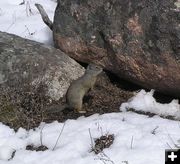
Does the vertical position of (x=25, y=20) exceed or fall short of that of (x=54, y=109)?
it exceeds it

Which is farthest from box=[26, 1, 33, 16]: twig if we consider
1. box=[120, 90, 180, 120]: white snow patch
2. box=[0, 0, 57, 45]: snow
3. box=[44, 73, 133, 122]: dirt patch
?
box=[120, 90, 180, 120]: white snow patch

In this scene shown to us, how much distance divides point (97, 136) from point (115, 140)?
0.82 ft

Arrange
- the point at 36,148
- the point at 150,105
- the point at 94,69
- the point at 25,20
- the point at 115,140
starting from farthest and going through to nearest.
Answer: the point at 25,20 → the point at 94,69 → the point at 150,105 → the point at 36,148 → the point at 115,140

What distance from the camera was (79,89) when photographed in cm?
686

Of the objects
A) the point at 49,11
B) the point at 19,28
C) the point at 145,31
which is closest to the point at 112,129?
the point at 145,31

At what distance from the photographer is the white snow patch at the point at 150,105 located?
6.61m

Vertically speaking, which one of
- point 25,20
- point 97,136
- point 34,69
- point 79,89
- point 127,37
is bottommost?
point 97,136

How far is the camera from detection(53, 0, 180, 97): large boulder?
20.8 ft

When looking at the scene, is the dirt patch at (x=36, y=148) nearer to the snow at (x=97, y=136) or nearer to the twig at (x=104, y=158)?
the snow at (x=97, y=136)

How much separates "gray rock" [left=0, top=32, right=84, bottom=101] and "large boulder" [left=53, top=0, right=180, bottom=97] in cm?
28

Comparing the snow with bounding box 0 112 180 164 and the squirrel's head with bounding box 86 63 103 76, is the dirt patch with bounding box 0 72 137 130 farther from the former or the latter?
the squirrel's head with bounding box 86 63 103 76

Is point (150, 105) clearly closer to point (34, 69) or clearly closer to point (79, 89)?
point (79, 89)

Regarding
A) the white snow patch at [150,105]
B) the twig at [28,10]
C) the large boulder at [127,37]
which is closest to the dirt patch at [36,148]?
the white snow patch at [150,105]

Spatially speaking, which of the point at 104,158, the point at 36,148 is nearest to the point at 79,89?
the point at 36,148
